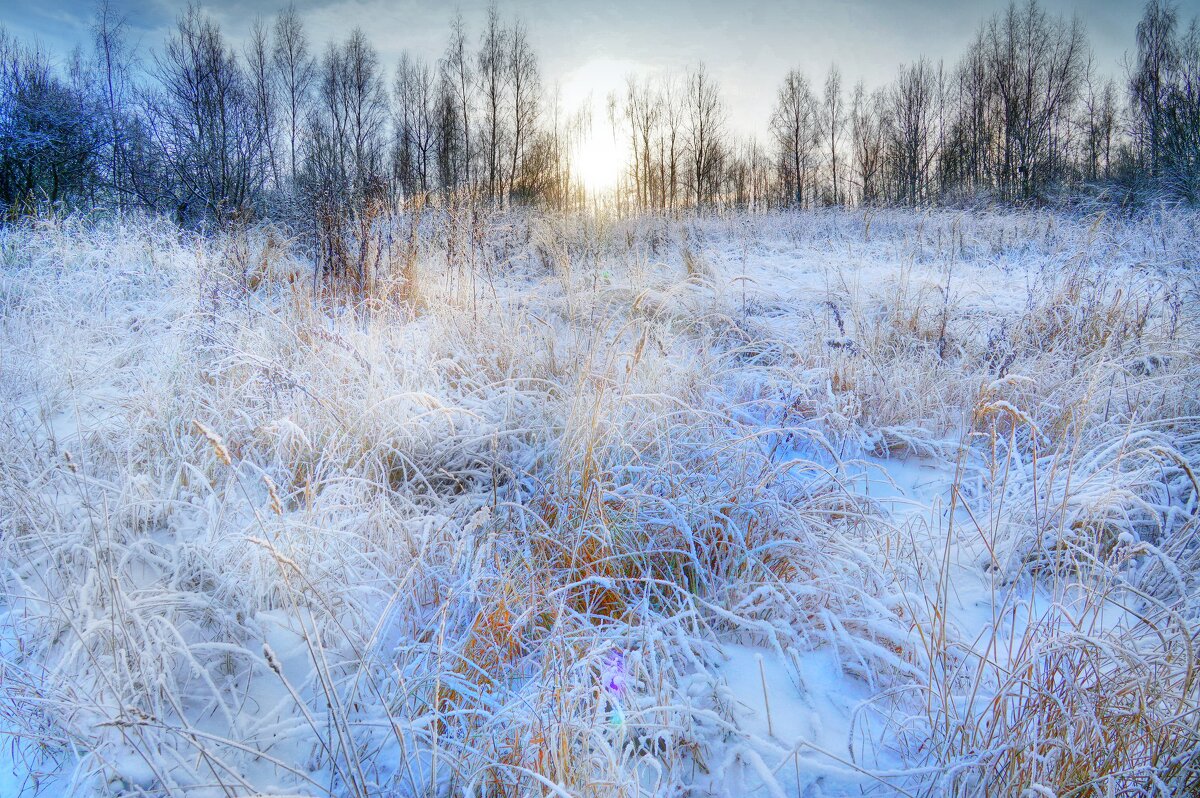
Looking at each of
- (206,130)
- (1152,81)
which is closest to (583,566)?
(206,130)

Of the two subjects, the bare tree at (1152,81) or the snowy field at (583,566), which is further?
the bare tree at (1152,81)

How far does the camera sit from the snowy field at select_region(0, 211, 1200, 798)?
3.44 feet

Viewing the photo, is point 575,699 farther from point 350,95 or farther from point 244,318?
point 350,95

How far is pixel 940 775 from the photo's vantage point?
1022mm

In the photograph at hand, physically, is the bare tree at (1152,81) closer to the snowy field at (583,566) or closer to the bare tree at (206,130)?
the snowy field at (583,566)

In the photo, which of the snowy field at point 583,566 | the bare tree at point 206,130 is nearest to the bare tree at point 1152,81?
the snowy field at point 583,566

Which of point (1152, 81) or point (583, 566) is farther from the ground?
point (1152, 81)

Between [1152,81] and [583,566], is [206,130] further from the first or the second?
[1152,81]

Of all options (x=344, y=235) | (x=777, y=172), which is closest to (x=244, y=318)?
(x=344, y=235)

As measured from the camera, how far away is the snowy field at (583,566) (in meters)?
1.05

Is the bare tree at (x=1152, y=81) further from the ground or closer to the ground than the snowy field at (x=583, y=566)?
further from the ground

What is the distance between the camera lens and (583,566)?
4.97 ft

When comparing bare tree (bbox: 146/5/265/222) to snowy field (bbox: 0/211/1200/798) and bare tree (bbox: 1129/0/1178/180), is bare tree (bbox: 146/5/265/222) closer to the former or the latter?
snowy field (bbox: 0/211/1200/798)

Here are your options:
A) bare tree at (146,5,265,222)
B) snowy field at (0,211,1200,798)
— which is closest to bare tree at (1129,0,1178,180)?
snowy field at (0,211,1200,798)
